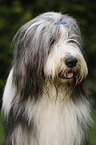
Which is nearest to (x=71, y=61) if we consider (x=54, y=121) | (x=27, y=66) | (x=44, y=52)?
(x=44, y=52)

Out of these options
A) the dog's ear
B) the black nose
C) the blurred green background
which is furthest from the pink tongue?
the blurred green background

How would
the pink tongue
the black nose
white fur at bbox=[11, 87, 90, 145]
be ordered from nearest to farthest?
the black nose, the pink tongue, white fur at bbox=[11, 87, 90, 145]

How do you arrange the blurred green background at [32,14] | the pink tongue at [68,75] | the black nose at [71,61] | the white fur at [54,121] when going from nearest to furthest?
the black nose at [71,61] → the pink tongue at [68,75] → the white fur at [54,121] → the blurred green background at [32,14]

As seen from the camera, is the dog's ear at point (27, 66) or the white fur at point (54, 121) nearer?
the dog's ear at point (27, 66)

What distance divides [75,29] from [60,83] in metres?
0.52

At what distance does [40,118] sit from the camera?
2697mm

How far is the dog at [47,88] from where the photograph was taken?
2531 mm

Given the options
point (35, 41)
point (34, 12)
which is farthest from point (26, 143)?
point (34, 12)

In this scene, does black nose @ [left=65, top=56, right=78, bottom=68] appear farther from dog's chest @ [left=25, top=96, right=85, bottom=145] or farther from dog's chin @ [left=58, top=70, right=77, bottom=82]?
dog's chest @ [left=25, top=96, right=85, bottom=145]

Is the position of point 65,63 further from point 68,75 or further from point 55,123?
point 55,123

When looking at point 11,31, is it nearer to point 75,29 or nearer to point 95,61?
point 95,61

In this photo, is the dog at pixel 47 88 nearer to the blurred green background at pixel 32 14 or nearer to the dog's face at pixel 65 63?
the dog's face at pixel 65 63

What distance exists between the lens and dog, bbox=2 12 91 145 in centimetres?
253

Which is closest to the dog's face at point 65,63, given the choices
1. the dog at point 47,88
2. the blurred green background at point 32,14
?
the dog at point 47,88
